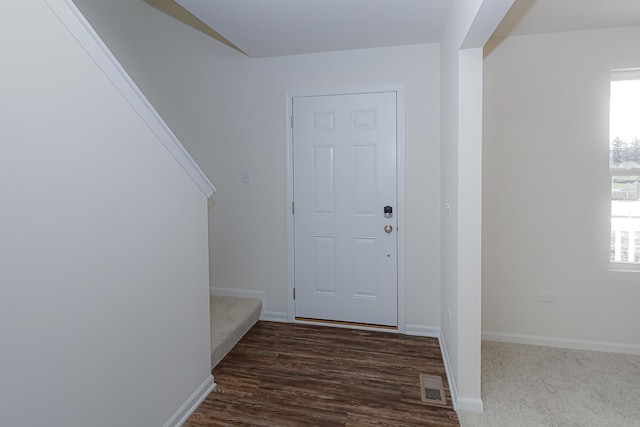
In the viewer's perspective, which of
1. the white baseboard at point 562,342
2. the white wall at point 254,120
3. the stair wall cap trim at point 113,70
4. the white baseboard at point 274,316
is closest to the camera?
the stair wall cap trim at point 113,70

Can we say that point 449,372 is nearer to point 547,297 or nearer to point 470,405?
point 470,405

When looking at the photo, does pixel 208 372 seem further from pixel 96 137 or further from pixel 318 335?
pixel 96 137

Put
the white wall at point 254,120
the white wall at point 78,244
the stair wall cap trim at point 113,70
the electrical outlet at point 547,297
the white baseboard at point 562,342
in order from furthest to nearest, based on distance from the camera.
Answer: the white wall at point 254,120
the electrical outlet at point 547,297
the white baseboard at point 562,342
the stair wall cap trim at point 113,70
the white wall at point 78,244

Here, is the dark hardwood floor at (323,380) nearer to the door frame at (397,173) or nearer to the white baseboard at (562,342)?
the door frame at (397,173)

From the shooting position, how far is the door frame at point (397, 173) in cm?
298

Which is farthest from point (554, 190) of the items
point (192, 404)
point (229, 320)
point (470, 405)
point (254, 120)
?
point (192, 404)

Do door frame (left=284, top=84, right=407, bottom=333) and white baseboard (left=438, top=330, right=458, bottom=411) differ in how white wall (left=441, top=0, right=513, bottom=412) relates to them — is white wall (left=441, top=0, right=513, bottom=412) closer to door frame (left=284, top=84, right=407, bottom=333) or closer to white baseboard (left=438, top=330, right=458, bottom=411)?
white baseboard (left=438, top=330, right=458, bottom=411)

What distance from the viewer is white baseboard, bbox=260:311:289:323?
3334mm

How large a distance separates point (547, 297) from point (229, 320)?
2525 millimetres

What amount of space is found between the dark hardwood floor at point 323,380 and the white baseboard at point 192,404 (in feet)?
0.12

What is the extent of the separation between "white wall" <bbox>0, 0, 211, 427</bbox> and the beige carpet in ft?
5.69

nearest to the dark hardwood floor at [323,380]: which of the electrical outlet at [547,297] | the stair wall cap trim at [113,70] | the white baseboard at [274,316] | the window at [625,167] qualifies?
the white baseboard at [274,316]

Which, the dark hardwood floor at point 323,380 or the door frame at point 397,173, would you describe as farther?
the door frame at point 397,173

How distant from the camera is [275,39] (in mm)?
2789
